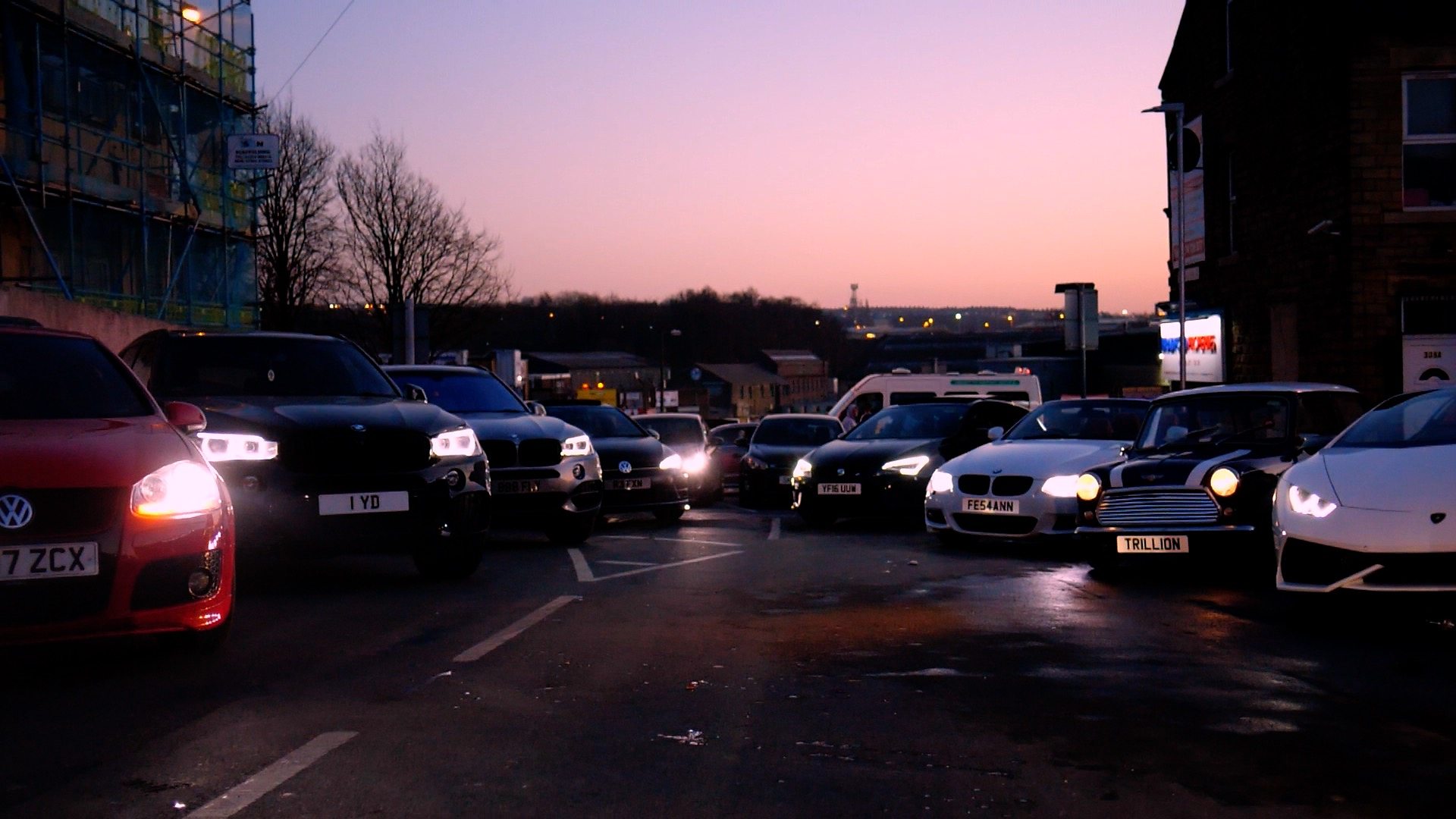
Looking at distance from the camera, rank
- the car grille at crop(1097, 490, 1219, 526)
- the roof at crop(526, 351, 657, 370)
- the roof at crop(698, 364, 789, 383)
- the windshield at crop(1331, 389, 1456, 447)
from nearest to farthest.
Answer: the windshield at crop(1331, 389, 1456, 447) → the car grille at crop(1097, 490, 1219, 526) → the roof at crop(526, 351, 657, 370) → the roof at crop(698, 364, 789, 383)

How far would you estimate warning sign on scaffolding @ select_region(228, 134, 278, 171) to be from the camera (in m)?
32.8

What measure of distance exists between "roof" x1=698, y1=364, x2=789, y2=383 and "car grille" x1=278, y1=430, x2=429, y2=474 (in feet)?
437

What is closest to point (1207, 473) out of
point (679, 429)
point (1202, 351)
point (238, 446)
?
point (238, 446)

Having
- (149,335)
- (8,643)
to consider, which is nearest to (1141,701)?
(8,643)

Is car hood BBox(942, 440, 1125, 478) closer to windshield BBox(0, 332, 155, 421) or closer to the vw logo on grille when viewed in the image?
windshield BBox(0, 332, 155, 421)

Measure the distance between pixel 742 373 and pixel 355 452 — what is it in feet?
480

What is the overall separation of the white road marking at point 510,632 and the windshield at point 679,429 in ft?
46.6

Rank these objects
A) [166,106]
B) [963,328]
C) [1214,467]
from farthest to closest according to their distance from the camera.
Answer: [963,328]
[166,106]
[1214,467]

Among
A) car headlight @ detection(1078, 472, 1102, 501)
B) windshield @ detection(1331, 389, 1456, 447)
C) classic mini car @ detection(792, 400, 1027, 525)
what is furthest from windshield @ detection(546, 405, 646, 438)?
windshield @ detection(1331, 389, 1456, 447)

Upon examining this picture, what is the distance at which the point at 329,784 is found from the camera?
4.74 meters

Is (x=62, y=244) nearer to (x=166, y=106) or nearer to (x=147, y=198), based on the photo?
(x=147, y=198)

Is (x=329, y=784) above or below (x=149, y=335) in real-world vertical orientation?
below

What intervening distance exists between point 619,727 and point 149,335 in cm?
735

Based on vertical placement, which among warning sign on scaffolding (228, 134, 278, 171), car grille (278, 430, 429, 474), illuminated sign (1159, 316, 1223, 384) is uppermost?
warning sign on scaffolding (228, 134, 278, 171)
